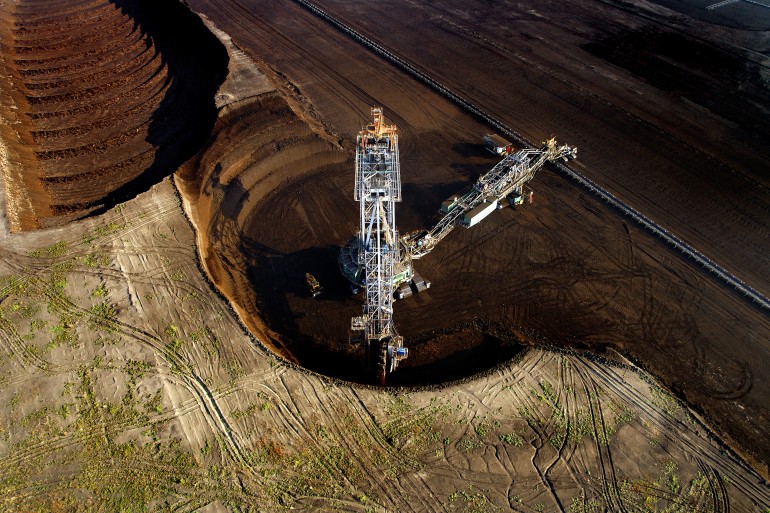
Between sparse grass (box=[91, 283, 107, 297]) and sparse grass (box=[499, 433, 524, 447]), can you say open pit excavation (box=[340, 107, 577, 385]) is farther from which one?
sparse grass (box=[91, 283, 107, 297])

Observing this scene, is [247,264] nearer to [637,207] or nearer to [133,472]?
[133,472]

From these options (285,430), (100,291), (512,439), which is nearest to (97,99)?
(100,291)

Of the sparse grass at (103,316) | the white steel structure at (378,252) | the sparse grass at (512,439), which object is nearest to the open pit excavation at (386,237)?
the white steel structure at (378,252)

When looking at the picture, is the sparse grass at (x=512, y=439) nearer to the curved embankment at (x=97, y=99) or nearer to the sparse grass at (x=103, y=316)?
the sparse grass at (x=103, y=316)

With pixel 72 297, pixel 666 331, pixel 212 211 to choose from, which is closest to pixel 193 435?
pixel 72 297

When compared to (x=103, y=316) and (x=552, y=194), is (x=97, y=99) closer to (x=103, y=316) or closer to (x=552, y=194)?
(x=103, y=316)

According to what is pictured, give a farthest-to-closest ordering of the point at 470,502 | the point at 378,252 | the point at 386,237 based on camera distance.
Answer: the point at 386,237 → the point at 378,252 → the point at 470,502

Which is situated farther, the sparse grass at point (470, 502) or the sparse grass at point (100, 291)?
the sparse grass at point (100, 291)
